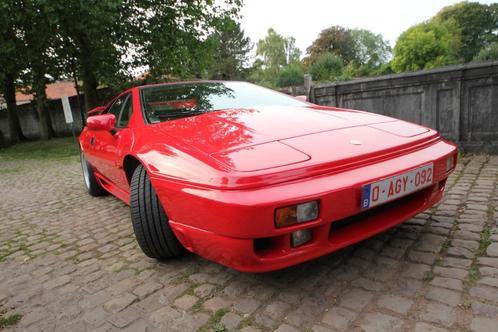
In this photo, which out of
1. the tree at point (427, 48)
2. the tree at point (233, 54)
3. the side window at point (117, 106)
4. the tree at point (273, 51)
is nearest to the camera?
the side window at point (117, 106)

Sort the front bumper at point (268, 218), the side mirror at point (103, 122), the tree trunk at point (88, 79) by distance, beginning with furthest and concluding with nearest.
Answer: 1. the tree trunk at point (88, 79)
2. the side mirror at point (103, 122)
3. the front bumper at point (268, 218)

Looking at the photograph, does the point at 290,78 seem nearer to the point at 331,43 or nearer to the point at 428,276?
the point at 331,43

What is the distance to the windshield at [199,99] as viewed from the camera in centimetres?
248

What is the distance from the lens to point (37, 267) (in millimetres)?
2438

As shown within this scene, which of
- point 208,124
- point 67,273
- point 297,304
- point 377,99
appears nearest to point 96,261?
point 67,273

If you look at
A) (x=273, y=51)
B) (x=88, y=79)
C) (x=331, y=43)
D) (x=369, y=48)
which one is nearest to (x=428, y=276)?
(x=88, y=79)

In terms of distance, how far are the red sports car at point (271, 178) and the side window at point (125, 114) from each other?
0.30 m

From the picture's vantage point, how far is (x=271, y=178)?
1481 millimetres

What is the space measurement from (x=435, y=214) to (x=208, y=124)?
185 cm

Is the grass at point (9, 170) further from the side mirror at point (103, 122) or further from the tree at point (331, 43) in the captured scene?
the tree at point (331, 43)

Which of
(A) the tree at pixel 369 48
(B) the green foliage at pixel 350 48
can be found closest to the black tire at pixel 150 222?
(B) the green foliage at pixel 350 48

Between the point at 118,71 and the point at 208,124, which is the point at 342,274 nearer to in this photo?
the point at 208,124

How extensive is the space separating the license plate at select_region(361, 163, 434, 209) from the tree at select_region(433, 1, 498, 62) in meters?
56.1

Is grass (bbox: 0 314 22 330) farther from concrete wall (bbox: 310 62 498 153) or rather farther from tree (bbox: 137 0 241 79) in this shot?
tree (bbox: 137 0 241 79)
